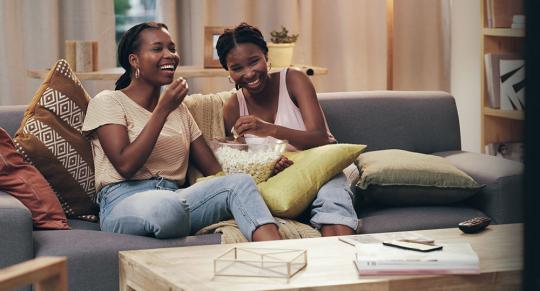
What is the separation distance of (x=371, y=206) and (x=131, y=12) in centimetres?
203

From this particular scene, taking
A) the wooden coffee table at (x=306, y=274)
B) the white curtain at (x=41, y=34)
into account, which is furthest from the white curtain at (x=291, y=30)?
the wooden coffee table at (x=306, y=274)

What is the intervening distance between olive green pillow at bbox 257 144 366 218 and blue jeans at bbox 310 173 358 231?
0.09ft

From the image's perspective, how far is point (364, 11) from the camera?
4652 millimetres

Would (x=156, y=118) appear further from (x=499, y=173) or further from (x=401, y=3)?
(x=401, y=3)

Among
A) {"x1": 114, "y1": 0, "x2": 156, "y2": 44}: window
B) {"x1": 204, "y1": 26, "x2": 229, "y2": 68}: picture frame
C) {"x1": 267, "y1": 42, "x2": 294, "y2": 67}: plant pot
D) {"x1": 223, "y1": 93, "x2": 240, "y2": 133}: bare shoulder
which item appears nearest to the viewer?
{"x1": 223, "y1": 93, "x2": 240, "y2": 133}: bare shoulder

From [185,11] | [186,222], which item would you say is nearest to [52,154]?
[186,222]

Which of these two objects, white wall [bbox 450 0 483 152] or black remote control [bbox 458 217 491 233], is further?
white wall [bbox 450 0 483 152]

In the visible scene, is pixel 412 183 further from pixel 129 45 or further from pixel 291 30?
pixel 291 30

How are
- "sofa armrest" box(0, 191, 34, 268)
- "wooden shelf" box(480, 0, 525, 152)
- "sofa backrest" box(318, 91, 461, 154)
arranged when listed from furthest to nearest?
"wooden shelf" box(480, 0, 525, 152), "sofa backrest" box(318, 91, 461, 154), "sofa armrest" box(0, 191, 34, 268)

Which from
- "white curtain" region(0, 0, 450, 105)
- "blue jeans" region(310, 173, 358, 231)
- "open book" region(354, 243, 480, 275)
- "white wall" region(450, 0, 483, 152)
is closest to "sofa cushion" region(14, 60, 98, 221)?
"blue jeans" region(310, 173, 358, 231)

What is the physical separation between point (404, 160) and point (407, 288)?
0.99 metres

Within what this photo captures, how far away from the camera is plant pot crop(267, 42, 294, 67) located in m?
3.65

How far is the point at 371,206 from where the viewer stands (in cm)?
266

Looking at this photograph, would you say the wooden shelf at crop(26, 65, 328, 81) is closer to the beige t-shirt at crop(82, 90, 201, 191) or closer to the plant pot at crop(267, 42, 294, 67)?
the plant pot at crop(267, 42, 294, 67)
